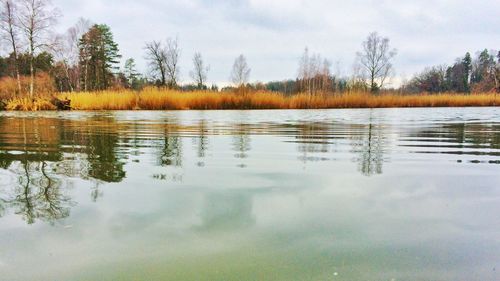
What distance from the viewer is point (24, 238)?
5.21 ft

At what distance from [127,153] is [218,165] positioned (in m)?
1.25

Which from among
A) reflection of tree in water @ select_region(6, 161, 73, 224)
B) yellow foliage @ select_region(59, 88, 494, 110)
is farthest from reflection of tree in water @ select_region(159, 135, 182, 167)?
yellow foliage @ select_region(59, 88, 494, 110)

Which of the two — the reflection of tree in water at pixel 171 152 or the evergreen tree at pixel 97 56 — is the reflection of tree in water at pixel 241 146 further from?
the evergreen tree at pixel 97 56

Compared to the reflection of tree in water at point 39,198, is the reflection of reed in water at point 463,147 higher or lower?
higher

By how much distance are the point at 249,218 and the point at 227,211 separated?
156mm

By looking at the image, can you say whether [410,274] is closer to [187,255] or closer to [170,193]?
[187,255]

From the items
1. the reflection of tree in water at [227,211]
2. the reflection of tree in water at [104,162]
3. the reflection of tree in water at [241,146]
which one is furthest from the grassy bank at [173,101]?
the reflection of tree in water at [227,211]

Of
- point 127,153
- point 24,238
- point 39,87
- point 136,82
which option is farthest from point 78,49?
point 24,238

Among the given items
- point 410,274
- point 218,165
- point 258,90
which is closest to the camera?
point 410,274

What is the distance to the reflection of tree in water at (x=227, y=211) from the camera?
1749 mm

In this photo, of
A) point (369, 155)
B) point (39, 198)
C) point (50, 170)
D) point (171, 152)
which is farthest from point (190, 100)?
point (39, 198)

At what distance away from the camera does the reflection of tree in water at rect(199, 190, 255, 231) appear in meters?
1.75

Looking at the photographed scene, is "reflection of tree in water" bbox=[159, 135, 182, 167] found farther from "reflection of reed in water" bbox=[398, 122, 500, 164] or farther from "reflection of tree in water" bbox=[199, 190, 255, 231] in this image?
"reflection of reed in water" bbox=[398, 122, 500, 164]

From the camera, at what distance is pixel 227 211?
1938 millimetres
